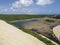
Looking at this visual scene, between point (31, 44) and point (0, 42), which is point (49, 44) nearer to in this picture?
point (31, 44)

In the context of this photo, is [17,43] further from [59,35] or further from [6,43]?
[59,35]

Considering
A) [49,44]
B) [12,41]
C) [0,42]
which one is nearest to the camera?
[0,42]

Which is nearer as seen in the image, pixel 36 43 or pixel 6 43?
pixel 6 43

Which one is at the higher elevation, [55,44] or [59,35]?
[59,35]

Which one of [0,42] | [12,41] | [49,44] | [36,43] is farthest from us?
[49,44]

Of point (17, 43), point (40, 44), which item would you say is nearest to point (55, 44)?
point (40, 44)

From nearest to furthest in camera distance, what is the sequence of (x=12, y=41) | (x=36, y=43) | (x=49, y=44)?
(x=12, y=41) → (x=36, y=43) → (x=49, y=44)

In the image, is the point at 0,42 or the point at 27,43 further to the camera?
the point at 27,43

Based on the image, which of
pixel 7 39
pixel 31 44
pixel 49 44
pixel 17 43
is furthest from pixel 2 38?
pixel 49 44

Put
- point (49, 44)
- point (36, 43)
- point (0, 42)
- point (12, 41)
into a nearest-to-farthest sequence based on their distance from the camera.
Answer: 1. point (0, 42)
2. point (12, 41)
3. point (36, 43)
4. point (49, 44)
